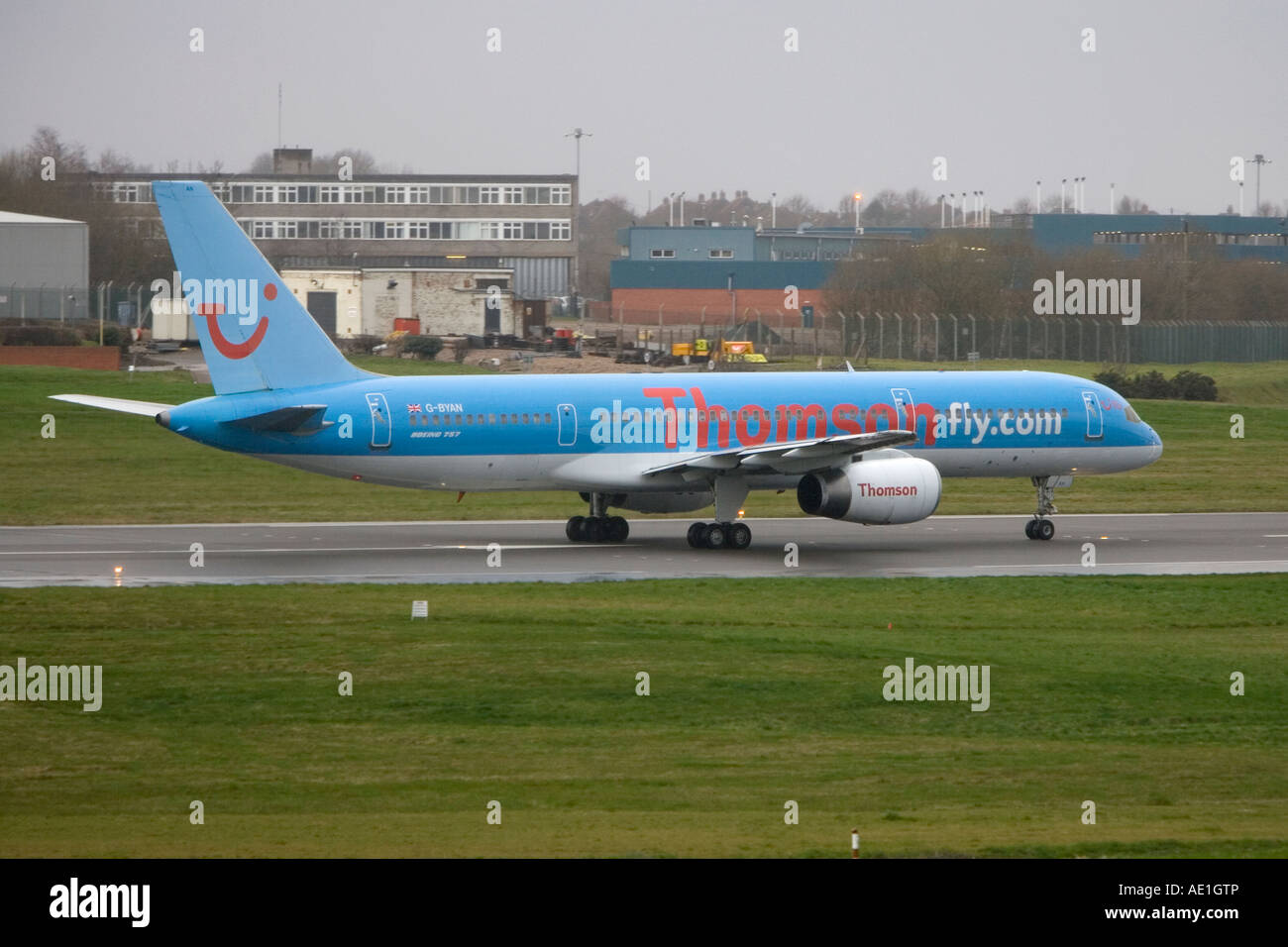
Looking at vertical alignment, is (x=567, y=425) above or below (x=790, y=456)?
above

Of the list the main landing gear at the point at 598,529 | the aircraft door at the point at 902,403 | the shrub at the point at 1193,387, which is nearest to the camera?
the aircraft door at the point at 902,403

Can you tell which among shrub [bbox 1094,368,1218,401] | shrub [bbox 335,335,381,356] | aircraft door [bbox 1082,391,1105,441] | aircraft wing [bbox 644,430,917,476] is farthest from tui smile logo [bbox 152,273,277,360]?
shrub [bbox 335,335,381,356]

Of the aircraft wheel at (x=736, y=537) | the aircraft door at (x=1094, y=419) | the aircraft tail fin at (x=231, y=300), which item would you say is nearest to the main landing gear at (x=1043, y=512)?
the aircraft door at (x=1094, y=419)

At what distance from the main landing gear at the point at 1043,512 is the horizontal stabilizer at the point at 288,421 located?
16.9 meters

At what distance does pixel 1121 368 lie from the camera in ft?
270

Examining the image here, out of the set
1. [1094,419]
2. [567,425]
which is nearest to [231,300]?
[567,425]

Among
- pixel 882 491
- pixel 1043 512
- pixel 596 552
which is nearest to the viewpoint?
pixel 882 491

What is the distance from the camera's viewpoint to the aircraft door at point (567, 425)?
121 ft

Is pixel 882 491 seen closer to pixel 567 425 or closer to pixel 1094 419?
pixel 567 425

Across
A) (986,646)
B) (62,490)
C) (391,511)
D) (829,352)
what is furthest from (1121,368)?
(986,646)

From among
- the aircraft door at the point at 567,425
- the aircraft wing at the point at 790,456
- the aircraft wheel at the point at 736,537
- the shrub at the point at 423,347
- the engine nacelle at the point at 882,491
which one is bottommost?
the aircraft wheel at the point at 736,537

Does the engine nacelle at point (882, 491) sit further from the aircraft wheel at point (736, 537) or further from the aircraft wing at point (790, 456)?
the aircraft wheel at point (736, 537)

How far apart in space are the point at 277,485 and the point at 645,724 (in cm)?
3156

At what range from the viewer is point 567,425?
122 ft
